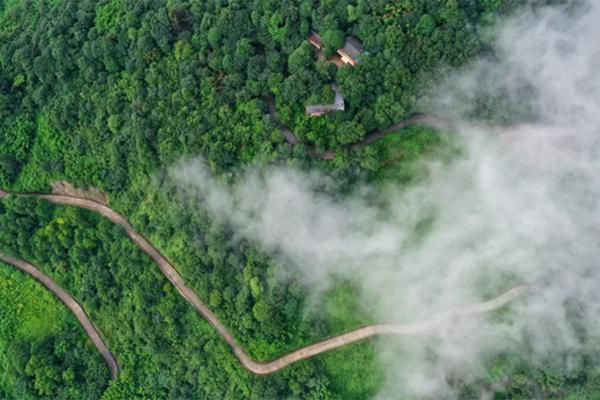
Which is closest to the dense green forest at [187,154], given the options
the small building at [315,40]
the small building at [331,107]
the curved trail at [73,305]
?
the small building at [315,40]

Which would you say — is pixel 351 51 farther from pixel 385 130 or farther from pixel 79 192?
pixel 79 192

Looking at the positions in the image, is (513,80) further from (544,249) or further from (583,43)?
(544,249)

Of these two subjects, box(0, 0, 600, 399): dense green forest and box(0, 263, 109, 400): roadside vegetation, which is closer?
box(0, 0, 600, 399): dense green forest

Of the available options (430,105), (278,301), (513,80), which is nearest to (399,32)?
(430,105)

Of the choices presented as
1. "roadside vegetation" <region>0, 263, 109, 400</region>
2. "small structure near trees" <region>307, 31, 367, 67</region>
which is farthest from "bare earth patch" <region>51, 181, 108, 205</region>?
"small structure near trees" <region>307, 31, 367, 67</region>

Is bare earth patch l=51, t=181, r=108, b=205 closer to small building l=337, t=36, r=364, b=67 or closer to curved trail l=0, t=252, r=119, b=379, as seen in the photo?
curved trail l=0, t=252, r=119, b=379

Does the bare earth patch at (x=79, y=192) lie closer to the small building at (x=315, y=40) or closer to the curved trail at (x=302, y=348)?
the curved trail at (x=302, y=348)
